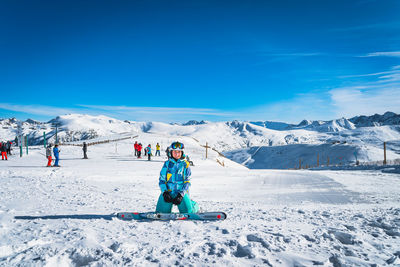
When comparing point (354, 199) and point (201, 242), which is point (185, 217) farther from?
point (354, 199)

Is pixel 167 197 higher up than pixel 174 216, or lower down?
higher up

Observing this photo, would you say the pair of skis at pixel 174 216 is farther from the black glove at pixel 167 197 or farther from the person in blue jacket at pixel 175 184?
the black glove at pixel 167 197

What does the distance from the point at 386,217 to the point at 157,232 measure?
5.08 metres

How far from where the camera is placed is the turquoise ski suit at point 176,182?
4762 mm

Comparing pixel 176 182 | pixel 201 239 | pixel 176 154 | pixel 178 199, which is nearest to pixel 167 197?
pixel 178 199

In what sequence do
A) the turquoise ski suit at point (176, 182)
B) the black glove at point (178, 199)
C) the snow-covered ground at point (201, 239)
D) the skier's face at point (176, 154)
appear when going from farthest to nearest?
1. the skier's face at point (176, 154)
2. the turquoise ski suit at point (176, 182)
3. the black glove at point (178, 199)
4. the snow-covered ground at point (201, 239)

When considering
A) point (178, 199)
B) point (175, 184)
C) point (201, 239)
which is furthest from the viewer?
point (175, 184)

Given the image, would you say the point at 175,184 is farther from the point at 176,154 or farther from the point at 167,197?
the point at 176,154

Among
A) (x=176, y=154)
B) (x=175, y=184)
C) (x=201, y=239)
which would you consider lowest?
(x=201, y=239)

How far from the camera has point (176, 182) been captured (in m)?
4.76

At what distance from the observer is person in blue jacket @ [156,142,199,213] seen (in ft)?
15.5

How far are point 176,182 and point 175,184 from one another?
1.9 inches

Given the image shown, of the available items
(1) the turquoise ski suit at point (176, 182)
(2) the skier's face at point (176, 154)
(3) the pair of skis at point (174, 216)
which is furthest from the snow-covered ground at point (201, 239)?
(2) the skier's face at point (176, 154)

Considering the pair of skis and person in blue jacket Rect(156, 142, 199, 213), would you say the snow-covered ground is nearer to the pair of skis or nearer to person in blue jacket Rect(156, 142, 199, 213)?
the pair of skis
